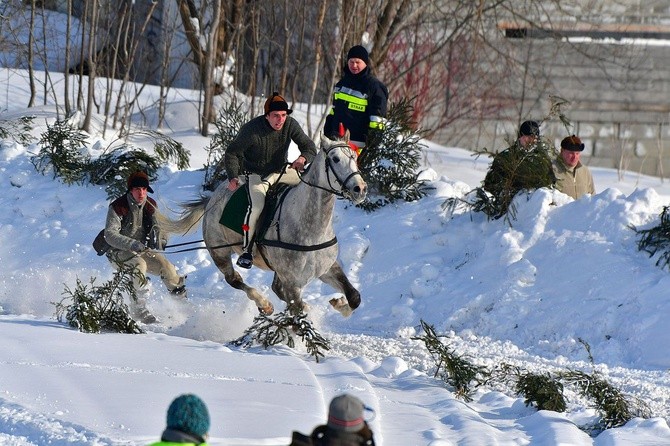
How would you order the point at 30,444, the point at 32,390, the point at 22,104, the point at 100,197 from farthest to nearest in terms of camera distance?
the point at 22,104
the point at 100,197
the point at 32,390
the point at 30,444

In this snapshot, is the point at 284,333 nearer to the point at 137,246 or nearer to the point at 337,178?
the point at 337,178

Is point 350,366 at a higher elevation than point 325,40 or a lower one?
lower

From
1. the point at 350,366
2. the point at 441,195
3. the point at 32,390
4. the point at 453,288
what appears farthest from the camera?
the point at 441,195

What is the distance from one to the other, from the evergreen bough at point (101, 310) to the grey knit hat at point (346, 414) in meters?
5.35

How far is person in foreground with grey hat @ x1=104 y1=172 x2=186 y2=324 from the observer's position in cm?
1100

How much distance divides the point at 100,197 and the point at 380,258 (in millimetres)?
Answer: 4214

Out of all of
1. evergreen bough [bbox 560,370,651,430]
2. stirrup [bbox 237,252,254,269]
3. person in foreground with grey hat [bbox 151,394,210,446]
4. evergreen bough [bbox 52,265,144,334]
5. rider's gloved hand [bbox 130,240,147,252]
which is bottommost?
evergreen bough [bbox 52,265,144,334]

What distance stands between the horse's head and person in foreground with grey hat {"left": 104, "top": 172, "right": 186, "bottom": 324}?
2.42 meters

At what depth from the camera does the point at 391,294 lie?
12289 millimetres

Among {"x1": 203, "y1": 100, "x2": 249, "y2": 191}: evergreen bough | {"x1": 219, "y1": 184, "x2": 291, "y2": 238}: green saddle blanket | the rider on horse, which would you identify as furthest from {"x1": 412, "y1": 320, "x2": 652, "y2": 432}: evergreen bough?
{"x1": 203, "y1": 100, "x2": 249, "y2": 191}: evergreen bough

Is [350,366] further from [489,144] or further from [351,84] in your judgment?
[489,144]

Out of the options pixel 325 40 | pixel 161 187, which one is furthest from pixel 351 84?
pixel 325 40

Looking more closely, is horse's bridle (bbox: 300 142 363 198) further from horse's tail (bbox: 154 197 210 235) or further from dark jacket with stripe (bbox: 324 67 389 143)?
dark jacket with stripe (bbox: 324 67 389 143)

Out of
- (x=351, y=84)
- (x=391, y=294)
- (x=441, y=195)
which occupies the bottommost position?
(x=391, y=294)
